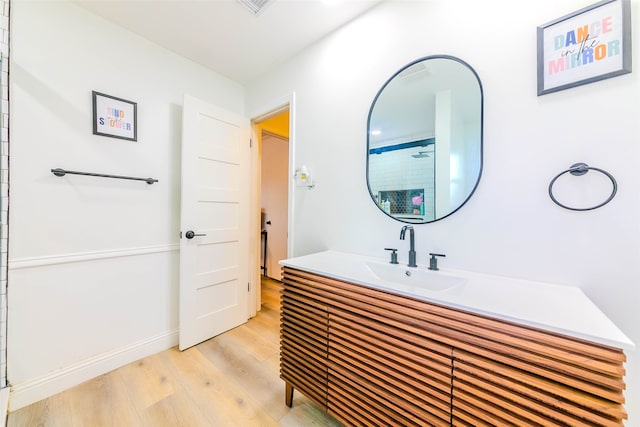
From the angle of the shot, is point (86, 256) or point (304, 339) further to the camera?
point (86, 256)

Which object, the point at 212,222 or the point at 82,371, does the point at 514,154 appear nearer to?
the point at 212,222

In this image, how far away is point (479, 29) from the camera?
1.22 meters

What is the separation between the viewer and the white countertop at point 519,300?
0.66 metres

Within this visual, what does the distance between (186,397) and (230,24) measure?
263cm

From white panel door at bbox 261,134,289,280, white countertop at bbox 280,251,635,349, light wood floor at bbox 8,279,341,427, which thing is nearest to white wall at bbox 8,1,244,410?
light wood floor at bbox 8,279,341,427

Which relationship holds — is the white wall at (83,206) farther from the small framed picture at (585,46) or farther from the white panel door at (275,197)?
the small framed picture at (585,46)

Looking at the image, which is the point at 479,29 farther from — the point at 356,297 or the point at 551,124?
the point at 356,297

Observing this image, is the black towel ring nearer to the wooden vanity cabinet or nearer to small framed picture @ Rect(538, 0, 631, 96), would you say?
small framed picture @ Rect(538, 0, 631, 96)

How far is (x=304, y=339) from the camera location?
1307 mm

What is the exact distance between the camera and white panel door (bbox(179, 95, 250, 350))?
202 cm

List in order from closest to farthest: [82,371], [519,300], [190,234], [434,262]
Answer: [519,300] → [434,262] → [82,371] → [190,234]

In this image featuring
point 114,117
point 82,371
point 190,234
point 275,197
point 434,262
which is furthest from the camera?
point 275,197

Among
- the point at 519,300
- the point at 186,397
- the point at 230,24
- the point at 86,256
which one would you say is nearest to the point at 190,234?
the point at 86,256

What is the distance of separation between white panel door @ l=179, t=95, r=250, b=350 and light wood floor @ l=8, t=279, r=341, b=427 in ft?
1.01
